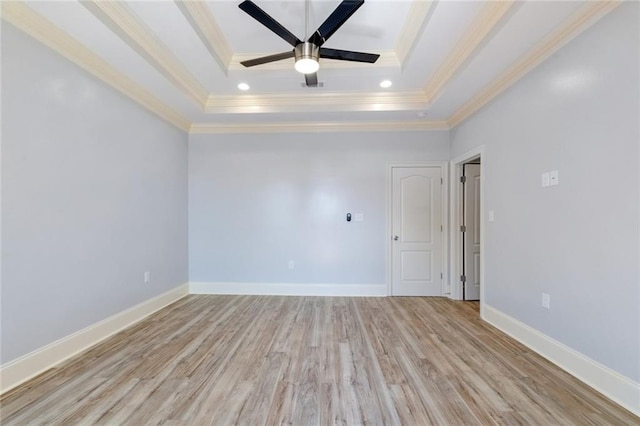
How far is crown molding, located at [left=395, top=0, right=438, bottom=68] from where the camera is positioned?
2268mm

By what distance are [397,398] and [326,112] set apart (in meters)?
3.40

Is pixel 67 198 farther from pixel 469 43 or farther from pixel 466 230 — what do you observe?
pixel 466 230

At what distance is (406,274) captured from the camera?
4.38m

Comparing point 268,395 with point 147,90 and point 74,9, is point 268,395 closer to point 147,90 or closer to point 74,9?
point 74,9

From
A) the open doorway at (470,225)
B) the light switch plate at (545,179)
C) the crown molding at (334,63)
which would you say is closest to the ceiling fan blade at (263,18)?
the crown molding at (334,63)

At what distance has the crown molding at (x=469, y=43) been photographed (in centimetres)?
213

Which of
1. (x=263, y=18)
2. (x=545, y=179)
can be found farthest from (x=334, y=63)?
(x=545, y=179)

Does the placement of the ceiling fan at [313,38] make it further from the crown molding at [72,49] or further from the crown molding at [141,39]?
the crown molding at [72,49]

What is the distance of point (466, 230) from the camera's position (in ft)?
13.7

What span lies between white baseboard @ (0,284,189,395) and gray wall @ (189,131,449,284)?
1306mm

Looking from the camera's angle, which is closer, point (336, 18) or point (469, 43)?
point (336, 18)

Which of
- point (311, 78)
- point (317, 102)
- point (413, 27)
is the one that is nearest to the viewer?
point (413, 27)

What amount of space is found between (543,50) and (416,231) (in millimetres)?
2644

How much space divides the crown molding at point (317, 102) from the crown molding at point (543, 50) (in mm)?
703
